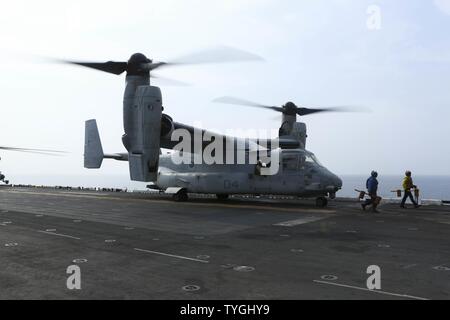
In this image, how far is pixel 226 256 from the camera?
32.0 feet

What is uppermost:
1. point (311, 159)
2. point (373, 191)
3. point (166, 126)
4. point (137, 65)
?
point (137, 65)

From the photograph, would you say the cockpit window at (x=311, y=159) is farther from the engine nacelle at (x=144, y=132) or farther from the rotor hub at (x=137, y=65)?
the rotor hub at (x=137, y=65)

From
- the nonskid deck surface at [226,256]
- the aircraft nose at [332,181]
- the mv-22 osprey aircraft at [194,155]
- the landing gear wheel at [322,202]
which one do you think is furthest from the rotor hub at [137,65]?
the landing gear wheel at [322,202]

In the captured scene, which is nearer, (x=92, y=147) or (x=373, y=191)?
(x=373, y=191)

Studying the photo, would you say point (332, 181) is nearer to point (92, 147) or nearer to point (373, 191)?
point (373, 191)

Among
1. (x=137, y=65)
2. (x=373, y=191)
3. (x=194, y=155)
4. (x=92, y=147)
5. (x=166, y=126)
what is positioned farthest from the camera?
(x=92, y=147)

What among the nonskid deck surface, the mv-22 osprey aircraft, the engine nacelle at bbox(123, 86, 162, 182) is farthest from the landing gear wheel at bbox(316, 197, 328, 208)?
the engine nacelle at bbox(123, 86, 162, 182)

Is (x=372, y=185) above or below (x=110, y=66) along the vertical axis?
below

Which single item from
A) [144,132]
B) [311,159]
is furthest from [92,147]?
[311,159]

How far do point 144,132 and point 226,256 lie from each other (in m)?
11.6

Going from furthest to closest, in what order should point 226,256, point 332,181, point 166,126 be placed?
point 166,126 < point 332,181 < point 226,256

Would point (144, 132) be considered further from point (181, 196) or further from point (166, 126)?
point (181, 196)

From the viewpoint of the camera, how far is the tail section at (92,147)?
95.5 feet

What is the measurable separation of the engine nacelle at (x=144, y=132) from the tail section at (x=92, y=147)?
383 inches
